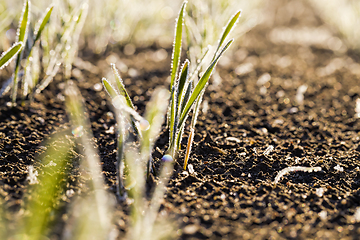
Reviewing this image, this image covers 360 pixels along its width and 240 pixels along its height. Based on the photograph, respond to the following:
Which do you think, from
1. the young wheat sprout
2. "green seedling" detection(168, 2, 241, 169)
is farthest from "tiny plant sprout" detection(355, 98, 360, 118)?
"green seedling" detection(168, 2, 241, 169)

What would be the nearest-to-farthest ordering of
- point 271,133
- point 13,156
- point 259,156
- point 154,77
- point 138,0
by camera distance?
point 13,156
point 259,156
point 271,133
point 154,77
point 138,0

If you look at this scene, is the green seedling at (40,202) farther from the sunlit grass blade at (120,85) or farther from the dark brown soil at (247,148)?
the sunlit grass blade at (120,85)

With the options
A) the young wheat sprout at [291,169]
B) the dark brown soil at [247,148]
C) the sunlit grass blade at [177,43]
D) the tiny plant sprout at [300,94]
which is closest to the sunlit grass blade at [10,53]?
the dark brown soil at [247,148]

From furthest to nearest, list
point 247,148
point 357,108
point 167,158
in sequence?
point 357,108
point 247,148
point 167,158

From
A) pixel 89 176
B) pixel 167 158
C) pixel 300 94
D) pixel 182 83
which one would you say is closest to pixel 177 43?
pixel 182 83

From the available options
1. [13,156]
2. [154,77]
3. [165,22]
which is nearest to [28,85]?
[13,156]

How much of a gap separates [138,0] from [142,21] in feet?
0.55

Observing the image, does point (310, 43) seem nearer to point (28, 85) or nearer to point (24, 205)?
point (28, 85)

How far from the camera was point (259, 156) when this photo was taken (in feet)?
3.19

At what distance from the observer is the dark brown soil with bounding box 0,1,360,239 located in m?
0.68

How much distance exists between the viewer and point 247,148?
1.03 metres

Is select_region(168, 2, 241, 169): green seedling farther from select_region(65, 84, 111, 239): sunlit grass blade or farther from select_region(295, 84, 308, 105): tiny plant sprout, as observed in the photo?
select_region(295, 84, 308, 105): tiny plant sprout

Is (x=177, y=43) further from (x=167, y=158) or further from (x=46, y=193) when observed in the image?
(x=46, y=193)

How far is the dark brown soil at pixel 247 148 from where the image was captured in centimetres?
68
